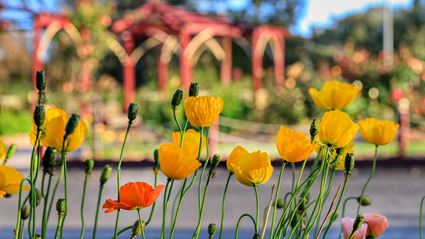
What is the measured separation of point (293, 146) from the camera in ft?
5.29

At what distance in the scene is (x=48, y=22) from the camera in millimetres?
19094

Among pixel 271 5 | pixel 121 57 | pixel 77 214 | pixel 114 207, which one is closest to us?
pixel 114 207

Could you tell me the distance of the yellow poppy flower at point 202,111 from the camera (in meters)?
1.59

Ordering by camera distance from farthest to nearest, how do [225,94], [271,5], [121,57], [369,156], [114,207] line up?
[271,5]
[121,57]
[225,94]
[369,156]
[114,207]

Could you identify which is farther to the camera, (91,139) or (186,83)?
(186,83)

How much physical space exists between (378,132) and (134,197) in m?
0.60

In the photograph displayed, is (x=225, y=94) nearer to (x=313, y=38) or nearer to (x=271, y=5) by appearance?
(x=271, y=5)

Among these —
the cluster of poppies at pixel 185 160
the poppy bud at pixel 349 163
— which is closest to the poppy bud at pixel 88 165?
the cluster of poppies at pixel 185 160

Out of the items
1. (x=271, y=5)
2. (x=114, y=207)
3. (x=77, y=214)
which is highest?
(x=271, y=5)

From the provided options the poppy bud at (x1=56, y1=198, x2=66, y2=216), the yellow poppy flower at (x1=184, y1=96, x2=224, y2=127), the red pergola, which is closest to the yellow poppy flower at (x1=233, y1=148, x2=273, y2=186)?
the yellow poppy flower at (x1=184, y1=96, x2=224, y2=127)

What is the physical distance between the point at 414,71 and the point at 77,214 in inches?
431

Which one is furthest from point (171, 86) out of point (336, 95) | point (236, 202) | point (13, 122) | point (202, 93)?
point (336, 95)

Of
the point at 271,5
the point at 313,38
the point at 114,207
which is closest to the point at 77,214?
the point at 114,207

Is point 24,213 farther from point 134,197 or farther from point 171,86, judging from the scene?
point 171,86
